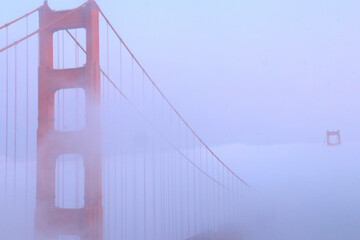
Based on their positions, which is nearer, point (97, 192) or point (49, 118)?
point (97, 192)

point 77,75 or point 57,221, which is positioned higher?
point 77,75

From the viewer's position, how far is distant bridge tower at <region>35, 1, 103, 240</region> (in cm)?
448

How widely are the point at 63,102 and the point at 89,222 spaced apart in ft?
5.21

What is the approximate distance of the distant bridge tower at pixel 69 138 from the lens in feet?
14.7

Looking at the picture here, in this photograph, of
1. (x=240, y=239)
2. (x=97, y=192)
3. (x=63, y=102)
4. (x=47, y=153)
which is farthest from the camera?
(x=240, y=239)

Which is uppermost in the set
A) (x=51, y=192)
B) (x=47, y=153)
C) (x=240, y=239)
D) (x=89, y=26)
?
(x=89, y=26)

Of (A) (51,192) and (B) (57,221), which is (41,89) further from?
(B) (57,221)

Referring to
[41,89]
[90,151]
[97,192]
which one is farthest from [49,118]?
[97,192]

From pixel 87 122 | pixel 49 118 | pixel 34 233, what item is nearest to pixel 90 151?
pixel 87 122

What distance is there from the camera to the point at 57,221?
4.69 metres

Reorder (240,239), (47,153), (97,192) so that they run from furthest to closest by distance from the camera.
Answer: (240,239) → (47,153) → (97,192)

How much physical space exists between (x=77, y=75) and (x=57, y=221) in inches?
59.1

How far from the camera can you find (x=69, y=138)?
473 cm

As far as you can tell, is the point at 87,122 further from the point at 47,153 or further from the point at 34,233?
the point at 34,233
